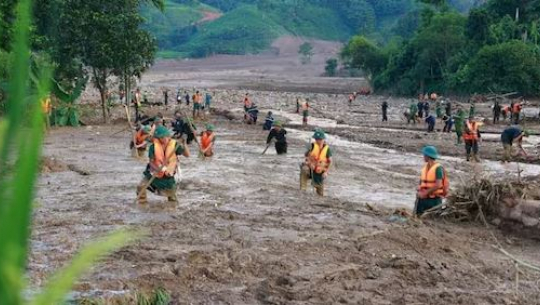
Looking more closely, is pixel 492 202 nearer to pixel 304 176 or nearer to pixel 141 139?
pixel 304 176

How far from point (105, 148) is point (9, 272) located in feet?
72.1

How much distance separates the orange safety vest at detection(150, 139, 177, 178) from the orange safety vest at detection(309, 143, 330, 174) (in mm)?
2898

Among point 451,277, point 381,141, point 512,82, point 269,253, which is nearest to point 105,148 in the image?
point 381,141

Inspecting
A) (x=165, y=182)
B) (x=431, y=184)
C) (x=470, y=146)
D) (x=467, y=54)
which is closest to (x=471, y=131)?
(x=470, y=146)

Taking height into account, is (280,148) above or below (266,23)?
below

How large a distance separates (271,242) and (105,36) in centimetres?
2074

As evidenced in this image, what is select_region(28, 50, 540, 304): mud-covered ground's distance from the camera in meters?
7.43

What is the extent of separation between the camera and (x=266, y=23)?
12400 cm

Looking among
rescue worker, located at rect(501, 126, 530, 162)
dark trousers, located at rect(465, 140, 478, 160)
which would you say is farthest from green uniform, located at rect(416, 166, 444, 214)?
rescue worker, located at rect(501, 126, 530, 162)

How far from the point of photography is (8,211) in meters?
1.04

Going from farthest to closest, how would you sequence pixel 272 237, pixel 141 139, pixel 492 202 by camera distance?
1. pixel 141 139
2. pixel 492 202
3. pixel 272 237

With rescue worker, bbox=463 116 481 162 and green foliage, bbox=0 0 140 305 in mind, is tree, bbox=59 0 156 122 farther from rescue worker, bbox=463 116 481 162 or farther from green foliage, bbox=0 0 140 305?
green foliage, bbox=0 0 140 305

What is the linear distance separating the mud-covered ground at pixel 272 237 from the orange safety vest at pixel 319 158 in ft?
1.69

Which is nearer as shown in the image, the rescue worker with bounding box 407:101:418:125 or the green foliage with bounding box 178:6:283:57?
the rescue worker with bounding box 407:101:418:125
